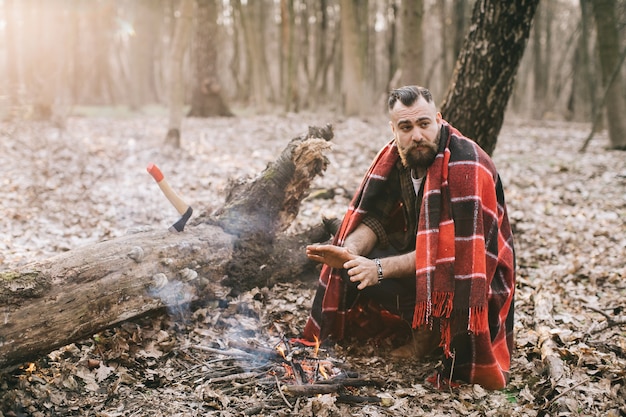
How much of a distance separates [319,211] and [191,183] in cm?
224

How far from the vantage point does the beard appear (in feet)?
10.6

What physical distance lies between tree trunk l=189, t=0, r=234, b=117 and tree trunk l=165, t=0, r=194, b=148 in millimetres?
5097

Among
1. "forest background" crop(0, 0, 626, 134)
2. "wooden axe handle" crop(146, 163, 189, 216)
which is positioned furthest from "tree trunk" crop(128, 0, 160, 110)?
"wooden axe handle" crop(146, 163, 189, 216)

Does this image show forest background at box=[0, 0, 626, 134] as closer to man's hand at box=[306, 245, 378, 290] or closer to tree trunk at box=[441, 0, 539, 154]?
tree trunk at box=[441, 0, 539, 154]

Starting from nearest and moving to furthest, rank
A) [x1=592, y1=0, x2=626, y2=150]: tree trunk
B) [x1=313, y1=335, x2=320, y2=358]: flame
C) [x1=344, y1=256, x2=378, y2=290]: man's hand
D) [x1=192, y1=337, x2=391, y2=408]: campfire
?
[x1=192, y1=337, x2=391, y2=408]: campfire → [x1=344, y1=256, x2=378, y2=290]: man's hand → [x1=313, y1=335, x2=320, y2=358]: flame → [x1=592, y1=0, x2=626, y2=150]: tree trunk

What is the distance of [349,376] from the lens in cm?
324

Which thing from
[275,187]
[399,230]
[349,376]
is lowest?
[349,376]

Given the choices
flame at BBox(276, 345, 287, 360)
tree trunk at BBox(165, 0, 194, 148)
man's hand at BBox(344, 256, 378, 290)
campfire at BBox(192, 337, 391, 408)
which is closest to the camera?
campfire at BBox(192, 337, 391, 408)

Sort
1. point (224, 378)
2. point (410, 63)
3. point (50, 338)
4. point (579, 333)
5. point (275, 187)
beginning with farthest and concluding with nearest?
point (410, 63) → point (275, 187) → point (579, 333) → point (224, 378) → point (50, 338)

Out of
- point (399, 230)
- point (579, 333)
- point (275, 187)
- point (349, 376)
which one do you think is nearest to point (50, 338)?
point (349, 376)

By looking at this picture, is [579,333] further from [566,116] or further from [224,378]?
[566,116]

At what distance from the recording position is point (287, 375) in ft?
10.5

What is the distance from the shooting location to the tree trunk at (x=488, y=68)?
196 inches

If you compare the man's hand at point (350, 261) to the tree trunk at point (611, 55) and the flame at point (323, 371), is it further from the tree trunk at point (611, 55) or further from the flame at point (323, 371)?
the tree trunk at point (611, 55)
